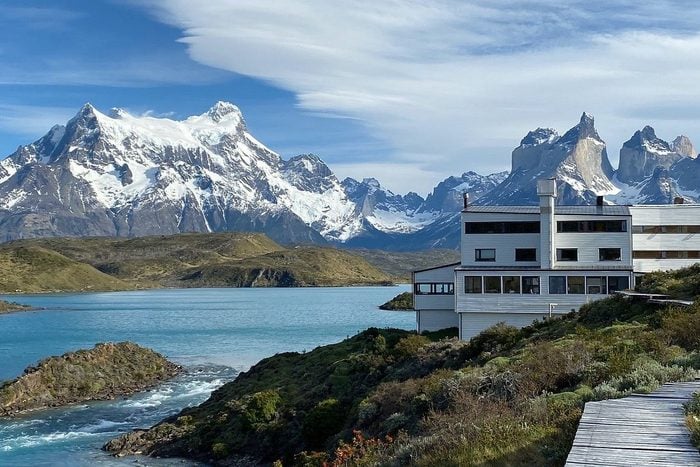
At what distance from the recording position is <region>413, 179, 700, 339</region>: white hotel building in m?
48.4

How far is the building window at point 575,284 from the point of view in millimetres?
48469

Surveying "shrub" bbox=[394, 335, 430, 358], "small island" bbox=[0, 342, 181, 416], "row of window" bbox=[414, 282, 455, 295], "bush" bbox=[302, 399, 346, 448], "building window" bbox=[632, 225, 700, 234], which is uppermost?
"building window" bbox=[632, 225, 700, 234]

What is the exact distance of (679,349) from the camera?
18266 millimetres

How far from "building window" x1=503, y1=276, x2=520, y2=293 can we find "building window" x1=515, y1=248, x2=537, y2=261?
7.79 ft

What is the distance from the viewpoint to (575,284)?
48.5 m

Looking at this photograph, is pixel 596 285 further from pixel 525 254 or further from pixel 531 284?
pixel 525 254

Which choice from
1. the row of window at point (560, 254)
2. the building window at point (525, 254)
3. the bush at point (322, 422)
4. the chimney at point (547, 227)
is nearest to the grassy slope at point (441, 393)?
the bush at point (322, 422)

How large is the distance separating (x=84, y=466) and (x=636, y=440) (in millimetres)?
32929

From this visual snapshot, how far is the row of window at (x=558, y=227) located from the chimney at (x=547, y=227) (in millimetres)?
721

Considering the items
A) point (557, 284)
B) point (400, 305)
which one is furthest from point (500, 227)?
point (400, 305)

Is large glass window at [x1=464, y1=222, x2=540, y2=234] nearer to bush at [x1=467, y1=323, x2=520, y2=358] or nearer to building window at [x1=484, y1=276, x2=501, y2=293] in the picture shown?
building window at [x1=484, y1=276, x2=501, y2=293]

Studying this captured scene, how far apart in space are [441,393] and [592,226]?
110 feet

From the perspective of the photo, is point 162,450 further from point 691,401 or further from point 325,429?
point 691,401

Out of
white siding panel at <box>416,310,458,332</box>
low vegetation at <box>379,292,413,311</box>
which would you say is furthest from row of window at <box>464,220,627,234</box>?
low vegetation at <box>379,292,413,311</box>
